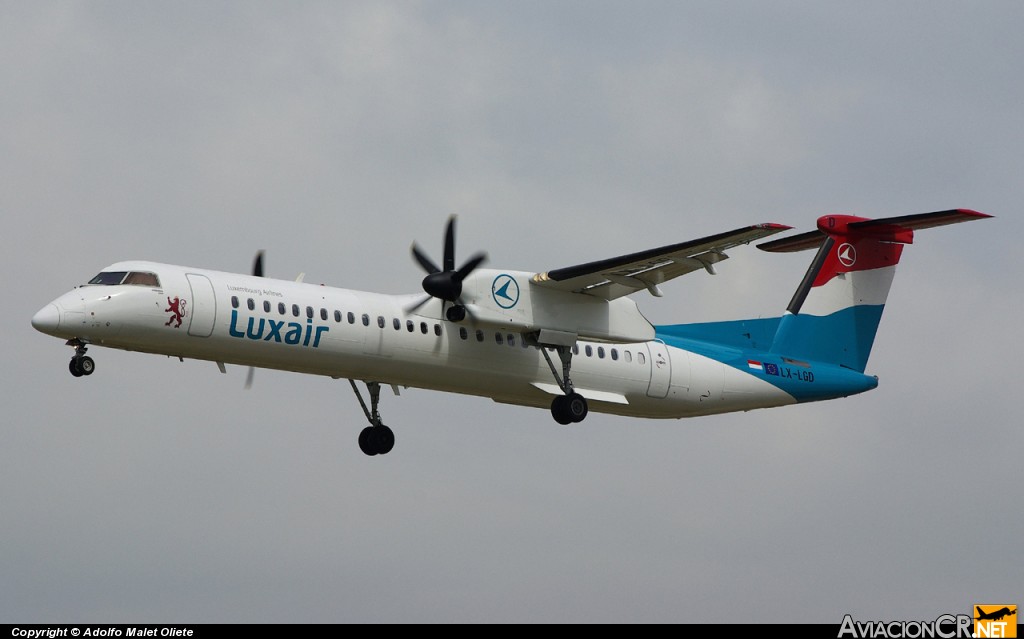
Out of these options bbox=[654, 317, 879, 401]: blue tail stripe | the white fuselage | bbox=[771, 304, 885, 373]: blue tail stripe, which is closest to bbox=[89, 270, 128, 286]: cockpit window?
the white fuselage

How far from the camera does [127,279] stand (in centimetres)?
2070

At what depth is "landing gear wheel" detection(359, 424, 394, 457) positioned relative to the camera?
25.3 meters

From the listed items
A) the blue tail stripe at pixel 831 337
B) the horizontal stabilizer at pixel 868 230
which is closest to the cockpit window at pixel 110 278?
the blue tail stripe at pixel 831 337

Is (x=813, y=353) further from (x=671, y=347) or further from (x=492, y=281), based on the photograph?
(x=492, y=281)

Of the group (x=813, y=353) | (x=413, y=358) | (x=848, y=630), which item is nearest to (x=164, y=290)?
(x=413, y=358)

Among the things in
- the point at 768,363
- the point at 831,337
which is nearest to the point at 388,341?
the point at 768,363

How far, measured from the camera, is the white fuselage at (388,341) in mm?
20562

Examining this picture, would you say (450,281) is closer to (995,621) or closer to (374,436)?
(374,436)

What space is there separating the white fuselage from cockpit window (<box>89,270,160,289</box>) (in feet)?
0.35

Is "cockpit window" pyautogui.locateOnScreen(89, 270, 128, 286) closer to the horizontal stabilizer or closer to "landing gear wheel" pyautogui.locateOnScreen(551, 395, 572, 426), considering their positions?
"landing gear wheel" pyautogui.locateOnScreen(551, 395, 572, 426)

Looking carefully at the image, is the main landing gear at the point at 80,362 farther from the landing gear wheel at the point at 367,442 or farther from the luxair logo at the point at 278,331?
the landing gear wheel at the point at 367,442

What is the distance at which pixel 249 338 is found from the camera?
21.2 meters

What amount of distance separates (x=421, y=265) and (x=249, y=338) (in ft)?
11.8

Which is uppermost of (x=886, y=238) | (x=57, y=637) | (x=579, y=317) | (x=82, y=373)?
(x=886, y=238)
